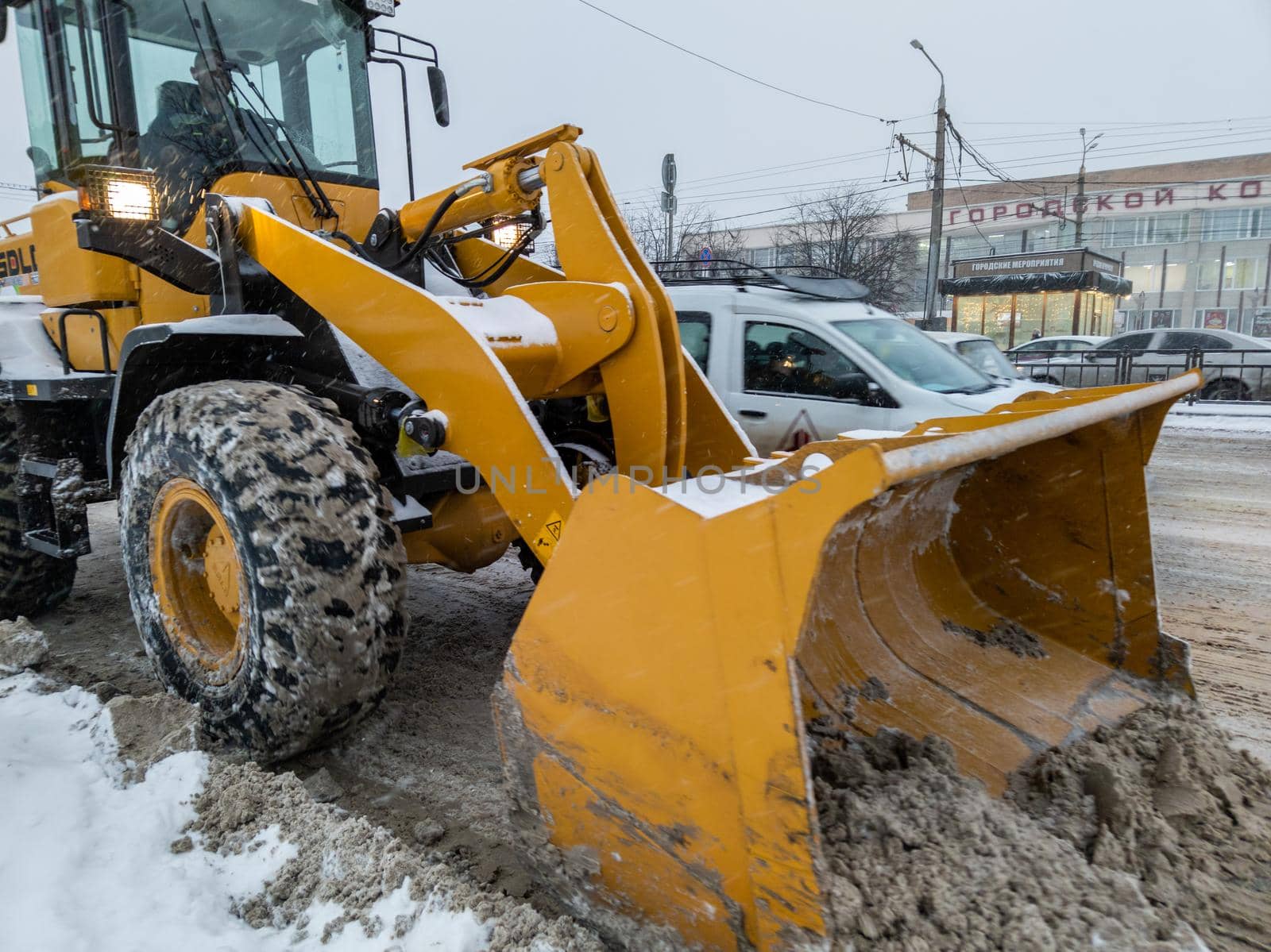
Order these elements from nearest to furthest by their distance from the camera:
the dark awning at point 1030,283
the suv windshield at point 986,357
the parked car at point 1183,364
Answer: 1. the suv windshield at point 986,357
2. the parked car at point 1183,364
3. the dark awning at point 1030,283

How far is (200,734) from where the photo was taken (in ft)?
9.48

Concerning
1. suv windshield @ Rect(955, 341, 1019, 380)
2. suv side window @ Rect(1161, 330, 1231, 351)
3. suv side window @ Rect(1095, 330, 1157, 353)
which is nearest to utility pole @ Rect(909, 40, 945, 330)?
suv side window @ Rect(1095, 330, 1157, 353)

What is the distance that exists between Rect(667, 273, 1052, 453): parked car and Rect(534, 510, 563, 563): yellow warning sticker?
Answer: 12.4 ft

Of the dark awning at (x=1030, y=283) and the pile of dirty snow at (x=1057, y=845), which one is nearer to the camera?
the pile of dirty snow at (x=1057, y=845)

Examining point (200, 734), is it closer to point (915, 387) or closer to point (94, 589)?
point (94, 589)

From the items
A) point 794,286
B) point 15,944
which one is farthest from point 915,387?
point 15,944

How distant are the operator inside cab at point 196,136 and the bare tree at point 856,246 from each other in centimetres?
1786

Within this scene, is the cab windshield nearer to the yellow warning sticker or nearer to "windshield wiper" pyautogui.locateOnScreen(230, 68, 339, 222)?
"windshield wiper" pyautogui.locateOnScreen(230, 68, 339, 222)

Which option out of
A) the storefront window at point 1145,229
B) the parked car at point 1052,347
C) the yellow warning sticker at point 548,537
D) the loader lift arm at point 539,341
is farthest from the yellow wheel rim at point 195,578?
the storefront window at point 1145,229

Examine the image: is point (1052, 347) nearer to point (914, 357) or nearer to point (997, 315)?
point (997, 315)

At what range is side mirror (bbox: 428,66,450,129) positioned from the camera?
15.1ft

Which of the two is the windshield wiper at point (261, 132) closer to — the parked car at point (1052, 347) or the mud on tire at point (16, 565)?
the mud on tire at point (16, 565)

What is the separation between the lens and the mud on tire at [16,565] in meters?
4.30

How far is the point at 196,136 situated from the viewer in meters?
3.88
